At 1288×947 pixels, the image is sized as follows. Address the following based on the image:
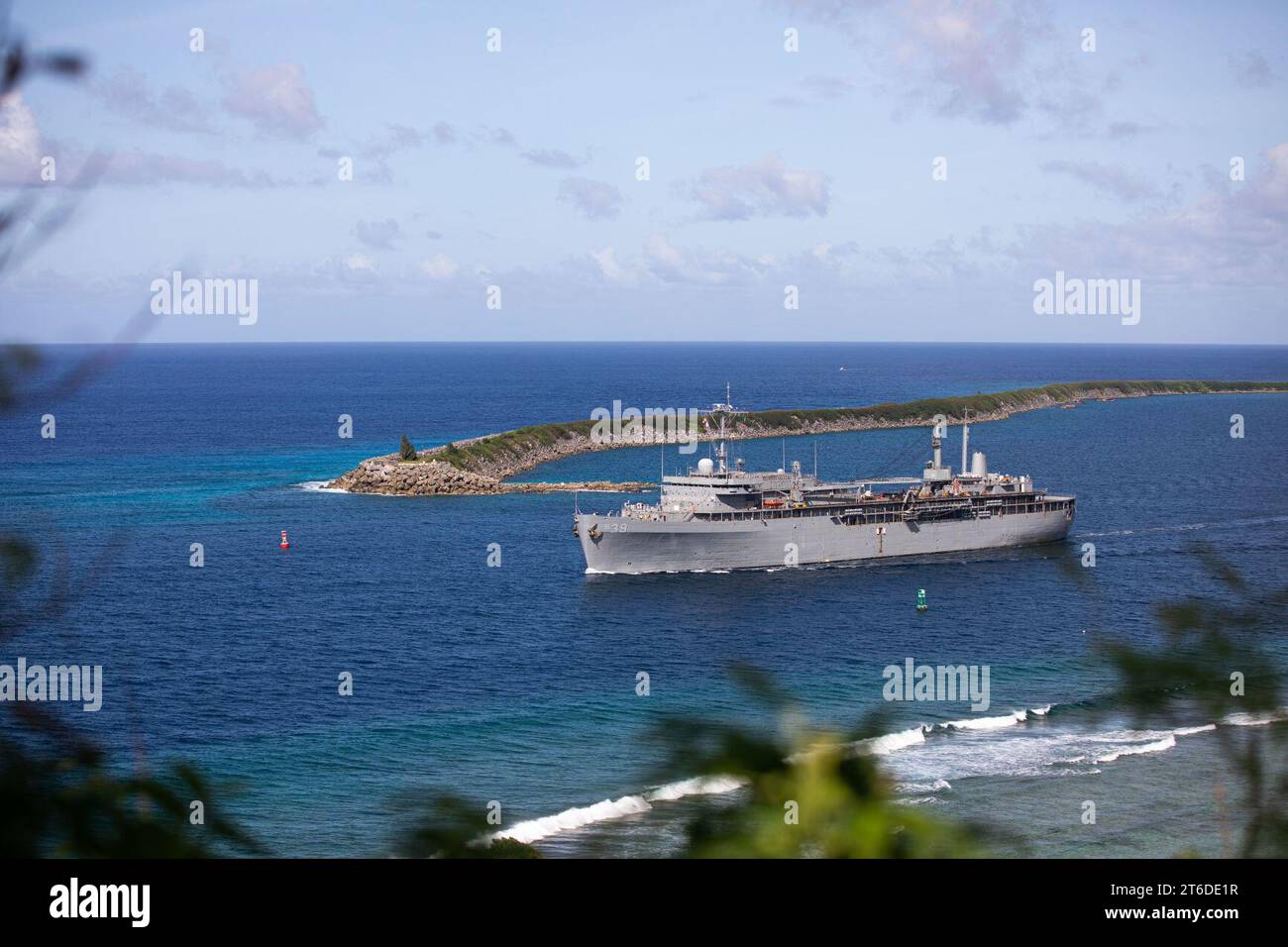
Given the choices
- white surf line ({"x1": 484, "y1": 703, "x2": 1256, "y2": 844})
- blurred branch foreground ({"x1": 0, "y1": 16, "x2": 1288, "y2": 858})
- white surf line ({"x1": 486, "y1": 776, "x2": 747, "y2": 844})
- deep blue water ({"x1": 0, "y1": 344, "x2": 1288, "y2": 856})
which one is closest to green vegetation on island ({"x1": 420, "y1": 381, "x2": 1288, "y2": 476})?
deep blue water ({"x1": 0, "y1": 344, "x2": 1288, "y2": 856})

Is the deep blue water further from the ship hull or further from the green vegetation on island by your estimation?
the green vegetation on island

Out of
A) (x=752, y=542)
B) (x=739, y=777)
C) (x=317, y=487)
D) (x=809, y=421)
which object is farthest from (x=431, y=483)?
(x=739, y=777)

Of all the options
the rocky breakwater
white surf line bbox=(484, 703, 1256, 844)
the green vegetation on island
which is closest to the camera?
white surf line bbox=(484, 703, 1256, 844)

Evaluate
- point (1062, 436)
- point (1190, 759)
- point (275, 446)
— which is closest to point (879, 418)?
point (1062, 436)

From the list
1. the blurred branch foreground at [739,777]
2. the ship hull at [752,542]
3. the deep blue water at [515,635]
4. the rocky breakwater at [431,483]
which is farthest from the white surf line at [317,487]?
the blurred branch foreground at [739,777]
